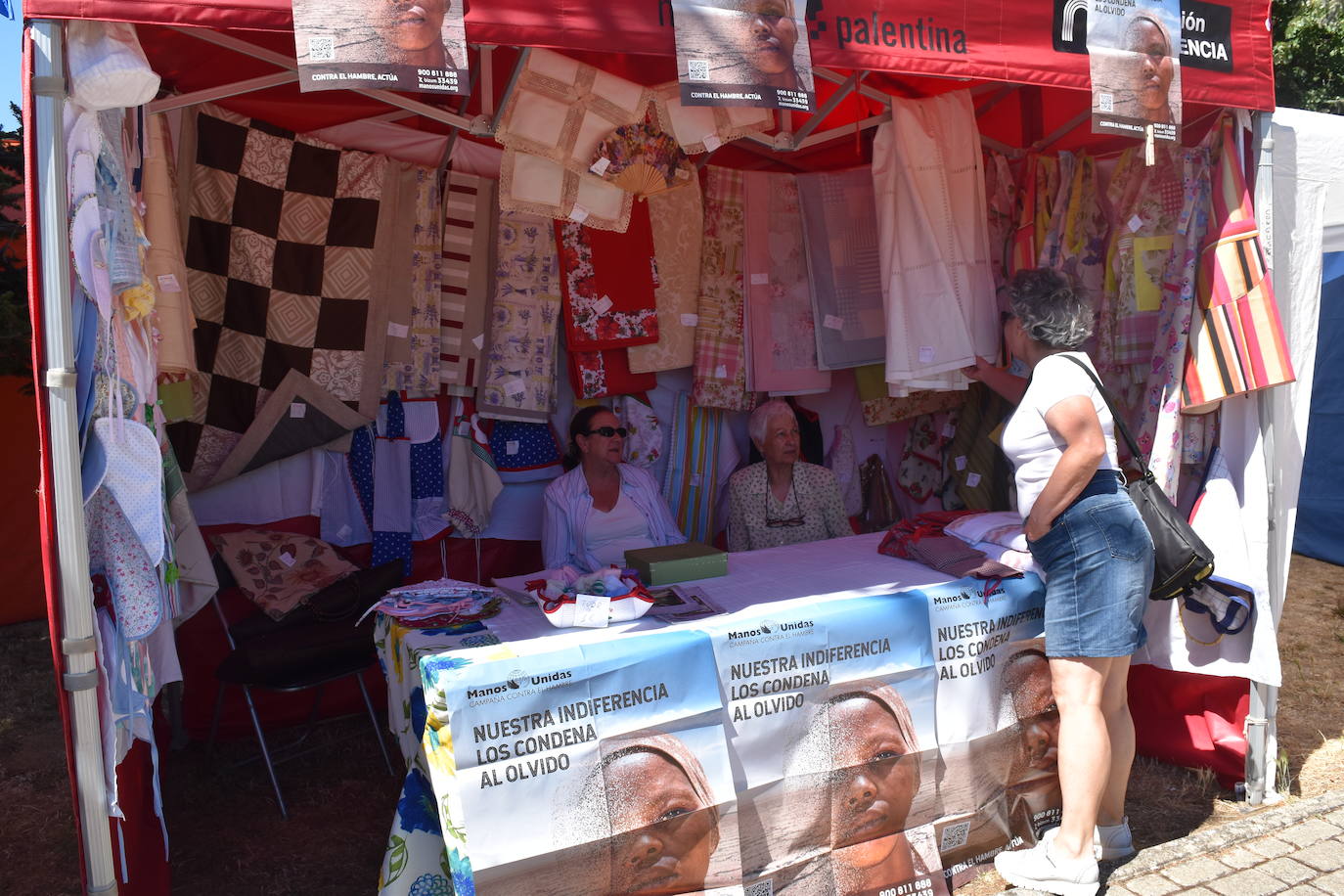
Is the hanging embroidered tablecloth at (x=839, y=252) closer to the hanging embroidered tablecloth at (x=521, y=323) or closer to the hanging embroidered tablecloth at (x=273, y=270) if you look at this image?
the hanging embroidered tablecloth at (x=521, y=323)

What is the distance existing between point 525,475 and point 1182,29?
2.83m

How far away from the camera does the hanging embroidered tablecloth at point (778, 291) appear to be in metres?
4.36

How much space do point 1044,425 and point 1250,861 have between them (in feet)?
5.07

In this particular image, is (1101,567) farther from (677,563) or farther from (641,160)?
(641,160)

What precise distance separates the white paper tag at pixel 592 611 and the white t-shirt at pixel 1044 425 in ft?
3.93

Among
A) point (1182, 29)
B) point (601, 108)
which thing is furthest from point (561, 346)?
point (1182, 29)

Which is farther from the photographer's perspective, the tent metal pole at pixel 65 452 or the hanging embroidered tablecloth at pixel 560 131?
the hanging embroidered tablecloth at pixel 560 131

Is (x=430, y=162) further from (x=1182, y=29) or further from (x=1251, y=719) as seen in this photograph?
(x=1251, y=719)

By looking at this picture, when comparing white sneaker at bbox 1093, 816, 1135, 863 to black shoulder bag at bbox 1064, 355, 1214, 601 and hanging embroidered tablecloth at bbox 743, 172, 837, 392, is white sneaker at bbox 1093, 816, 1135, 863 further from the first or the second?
hanging embroidered tablecloth at bbox 743, 172, 837, 392

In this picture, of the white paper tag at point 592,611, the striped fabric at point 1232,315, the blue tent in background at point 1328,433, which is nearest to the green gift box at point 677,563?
the white paper tag at point 592,611

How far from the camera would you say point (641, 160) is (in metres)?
3.46

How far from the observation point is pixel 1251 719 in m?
3.35

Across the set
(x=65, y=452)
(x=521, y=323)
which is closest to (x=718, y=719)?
(x=65, y=452)

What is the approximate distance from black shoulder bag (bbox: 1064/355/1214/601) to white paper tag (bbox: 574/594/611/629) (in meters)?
1.49
